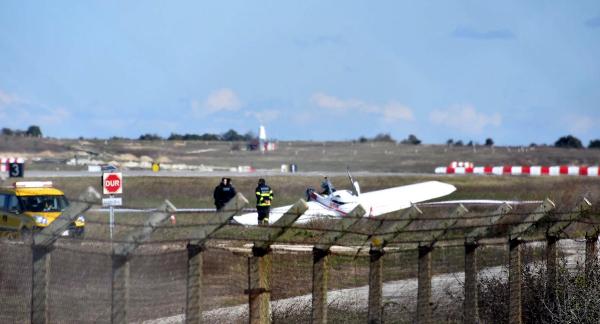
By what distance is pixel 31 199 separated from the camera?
2678cm

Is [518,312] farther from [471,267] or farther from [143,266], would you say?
[143,266]

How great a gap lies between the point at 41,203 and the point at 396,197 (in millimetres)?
15051

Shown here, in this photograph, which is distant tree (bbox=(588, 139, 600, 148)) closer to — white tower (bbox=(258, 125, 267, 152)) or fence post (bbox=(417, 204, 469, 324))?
white tower (bbox=(258, 125, 267, 152))

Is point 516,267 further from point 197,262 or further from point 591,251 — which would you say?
point 197,262

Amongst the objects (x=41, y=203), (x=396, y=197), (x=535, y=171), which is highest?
(x=41, y=203)

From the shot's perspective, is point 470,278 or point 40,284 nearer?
point 40,284

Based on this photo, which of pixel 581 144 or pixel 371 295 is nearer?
pixel 371 295

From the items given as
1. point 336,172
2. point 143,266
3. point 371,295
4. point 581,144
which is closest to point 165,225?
point 143,266

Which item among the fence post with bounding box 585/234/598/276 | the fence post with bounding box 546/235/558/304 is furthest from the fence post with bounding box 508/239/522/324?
the fence post with bounding box 585/234/598/276

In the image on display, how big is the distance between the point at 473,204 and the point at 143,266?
33261 millimetres

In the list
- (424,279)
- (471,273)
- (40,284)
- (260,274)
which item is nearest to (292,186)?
(471,273)

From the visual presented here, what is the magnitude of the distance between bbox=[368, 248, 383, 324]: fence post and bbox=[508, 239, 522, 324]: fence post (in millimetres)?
2199

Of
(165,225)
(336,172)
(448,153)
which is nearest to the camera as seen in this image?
(165,225)

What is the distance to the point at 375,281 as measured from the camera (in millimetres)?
9195
